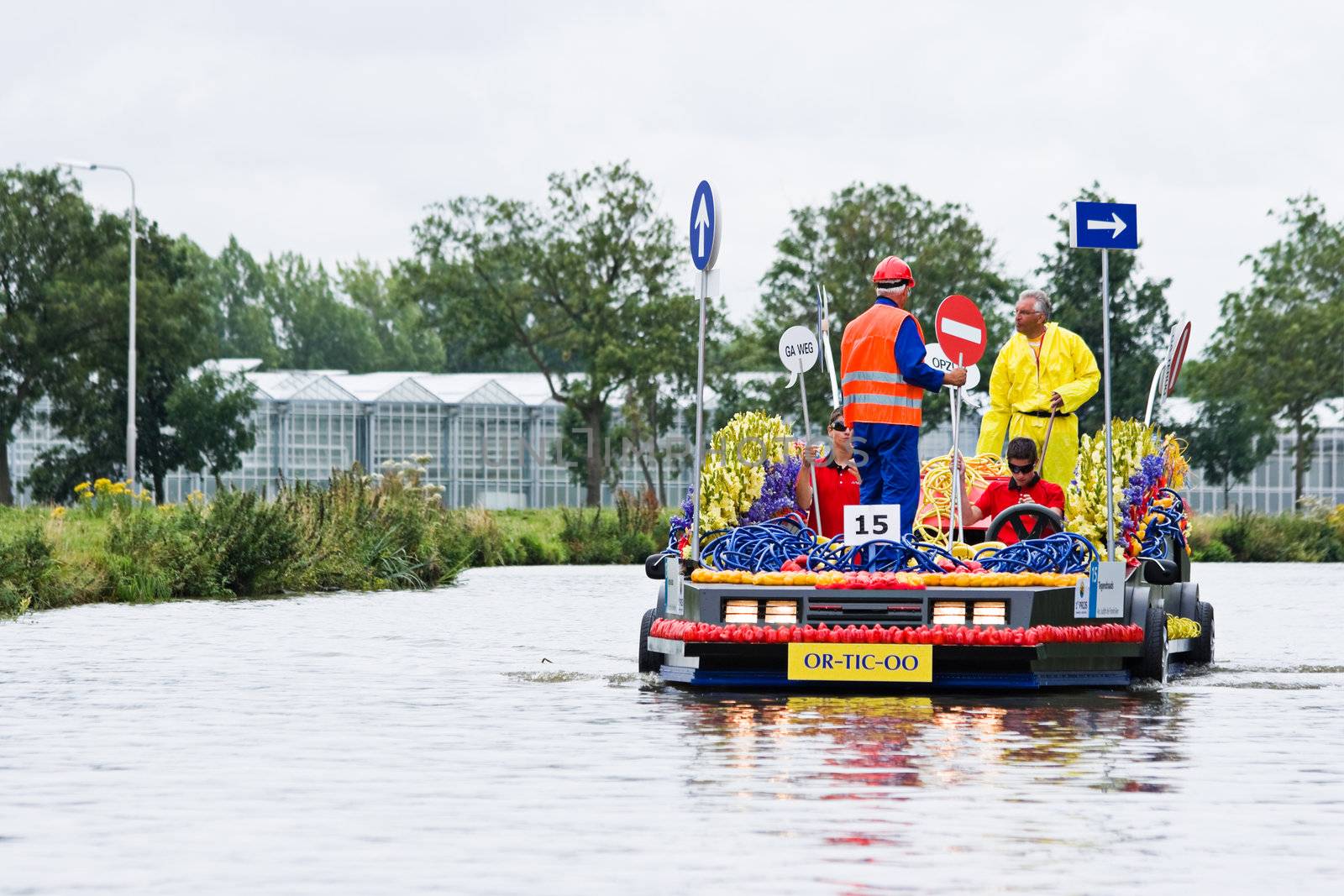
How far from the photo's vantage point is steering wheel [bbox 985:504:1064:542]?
1376 cm

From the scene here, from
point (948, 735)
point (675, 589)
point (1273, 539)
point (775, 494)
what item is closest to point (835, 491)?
point (775, 494)

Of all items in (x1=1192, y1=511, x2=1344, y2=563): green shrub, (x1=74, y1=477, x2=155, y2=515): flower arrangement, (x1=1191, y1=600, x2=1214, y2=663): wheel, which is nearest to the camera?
(x1=1191, y1=600, x2=1214, y2=663): wheel

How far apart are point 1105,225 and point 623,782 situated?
573cm

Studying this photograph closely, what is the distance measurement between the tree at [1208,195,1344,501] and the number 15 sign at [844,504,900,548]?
49201 millimetres

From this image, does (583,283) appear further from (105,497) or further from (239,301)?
(239,301)

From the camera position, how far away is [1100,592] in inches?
523

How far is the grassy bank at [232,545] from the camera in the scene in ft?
81.6

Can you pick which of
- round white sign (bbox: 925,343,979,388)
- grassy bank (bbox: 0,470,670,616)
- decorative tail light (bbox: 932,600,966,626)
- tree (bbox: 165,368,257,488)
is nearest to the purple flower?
round white sign (bbox: 925,343,979,388)

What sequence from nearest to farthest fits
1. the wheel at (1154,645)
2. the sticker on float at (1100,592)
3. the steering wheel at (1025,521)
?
the sticker on float at (1100,592) → the wheel at (1154,645) → the steering wheel at (1025,521)

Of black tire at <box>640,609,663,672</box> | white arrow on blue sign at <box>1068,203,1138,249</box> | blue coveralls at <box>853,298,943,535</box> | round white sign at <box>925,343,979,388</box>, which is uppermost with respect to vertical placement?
white arrow on blue sign at <box>1068,203,1138,249</box>

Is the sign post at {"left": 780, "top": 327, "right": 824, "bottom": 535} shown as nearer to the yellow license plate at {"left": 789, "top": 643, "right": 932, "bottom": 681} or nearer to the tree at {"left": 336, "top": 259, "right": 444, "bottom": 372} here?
the yellow license plate at {"left": 789, "top": 643, "right": 932, "bottom": 681}

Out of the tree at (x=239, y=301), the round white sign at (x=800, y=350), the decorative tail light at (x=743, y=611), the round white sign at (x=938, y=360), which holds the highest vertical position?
the tree at (x=239, y=301)

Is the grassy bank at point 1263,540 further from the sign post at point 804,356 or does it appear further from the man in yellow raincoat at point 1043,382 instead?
the sign post at point 804,356

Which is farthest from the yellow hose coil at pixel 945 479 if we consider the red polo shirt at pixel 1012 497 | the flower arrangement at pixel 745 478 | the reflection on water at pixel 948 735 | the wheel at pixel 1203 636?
the reflection on water at pixel 948 735
